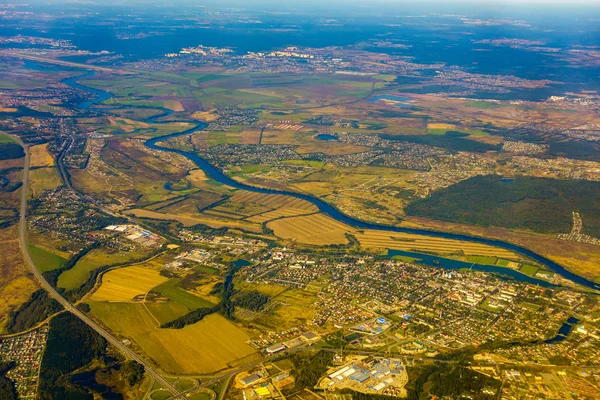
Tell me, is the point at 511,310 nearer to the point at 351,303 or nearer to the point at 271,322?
the point at 351,303

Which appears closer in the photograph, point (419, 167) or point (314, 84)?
point (419, 167)

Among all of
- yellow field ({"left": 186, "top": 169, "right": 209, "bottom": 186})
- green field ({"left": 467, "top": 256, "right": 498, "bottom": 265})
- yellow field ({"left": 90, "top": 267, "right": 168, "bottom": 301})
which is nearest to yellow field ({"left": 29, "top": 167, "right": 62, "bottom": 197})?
yellow field ({"left": 186, "top": 169, "right": 209, "bottom": 186})

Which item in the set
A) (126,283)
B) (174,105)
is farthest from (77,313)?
(174,105)

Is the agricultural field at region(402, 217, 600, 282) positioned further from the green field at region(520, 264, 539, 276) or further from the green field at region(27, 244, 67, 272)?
the green field at region(27, 244, 67, 272)

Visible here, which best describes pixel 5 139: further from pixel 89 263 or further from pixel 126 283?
pixel 126 283

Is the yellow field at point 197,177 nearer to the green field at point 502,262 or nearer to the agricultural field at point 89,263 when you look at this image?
the agricultural field at point 89,263

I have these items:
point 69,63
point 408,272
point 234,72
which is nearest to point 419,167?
point 408,272
